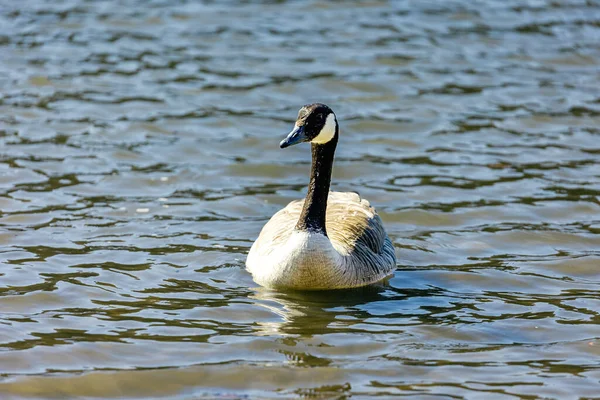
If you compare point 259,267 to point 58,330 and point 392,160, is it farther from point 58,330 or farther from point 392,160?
point 392,160

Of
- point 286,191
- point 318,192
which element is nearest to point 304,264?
point 318,192

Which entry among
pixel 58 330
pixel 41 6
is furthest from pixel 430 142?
pixel 41 6

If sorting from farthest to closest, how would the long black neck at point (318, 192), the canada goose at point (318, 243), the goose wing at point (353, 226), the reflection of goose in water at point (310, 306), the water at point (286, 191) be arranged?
the goose wing at point (353, 226) < the long black neck at point (318, 192) < the canada goose at point (318, 243) < the reflection of goose in water at point (310, 306) < the water at point (286, 191)

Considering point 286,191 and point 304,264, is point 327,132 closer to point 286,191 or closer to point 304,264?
point 304,264

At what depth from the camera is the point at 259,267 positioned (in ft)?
32.4

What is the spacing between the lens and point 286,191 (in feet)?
42.9

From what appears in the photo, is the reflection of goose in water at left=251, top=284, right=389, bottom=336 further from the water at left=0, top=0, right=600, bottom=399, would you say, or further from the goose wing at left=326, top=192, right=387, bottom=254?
the goose wing at left=326, top=192, right=387, bottom=254

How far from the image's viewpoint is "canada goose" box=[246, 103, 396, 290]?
9.56 metres

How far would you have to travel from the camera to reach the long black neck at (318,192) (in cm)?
970

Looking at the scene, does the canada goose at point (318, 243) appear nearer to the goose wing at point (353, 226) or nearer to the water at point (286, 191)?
the goose wing at point (353, 226)

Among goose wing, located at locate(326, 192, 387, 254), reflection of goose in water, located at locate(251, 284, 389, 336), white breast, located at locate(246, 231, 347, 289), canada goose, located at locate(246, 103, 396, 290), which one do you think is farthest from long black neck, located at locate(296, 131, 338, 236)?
reflection of goose in water, located at locate(251, 284, 389, 336)

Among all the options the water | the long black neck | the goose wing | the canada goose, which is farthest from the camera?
the goose wing

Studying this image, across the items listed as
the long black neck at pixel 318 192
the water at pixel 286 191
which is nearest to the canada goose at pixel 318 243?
the long black neck at pixel 318 192

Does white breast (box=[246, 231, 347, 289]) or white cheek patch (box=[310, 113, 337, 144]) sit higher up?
white cheek patch (box=[310, 113, 337, 144])
